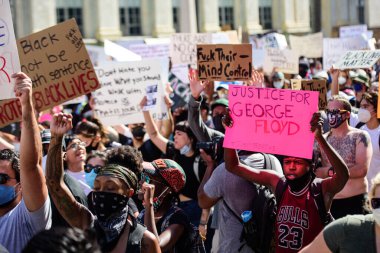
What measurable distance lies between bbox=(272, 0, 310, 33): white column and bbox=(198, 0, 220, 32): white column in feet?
16.9

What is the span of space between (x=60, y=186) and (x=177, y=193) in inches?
38.5

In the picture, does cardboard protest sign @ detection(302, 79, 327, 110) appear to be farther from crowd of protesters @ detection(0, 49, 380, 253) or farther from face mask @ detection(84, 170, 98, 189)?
face mask @ detection(84, 170, 98, 189)

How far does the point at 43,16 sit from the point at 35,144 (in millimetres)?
37257

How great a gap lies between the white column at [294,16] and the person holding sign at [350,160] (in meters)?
43.0

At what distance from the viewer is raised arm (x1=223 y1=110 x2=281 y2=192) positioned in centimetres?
532

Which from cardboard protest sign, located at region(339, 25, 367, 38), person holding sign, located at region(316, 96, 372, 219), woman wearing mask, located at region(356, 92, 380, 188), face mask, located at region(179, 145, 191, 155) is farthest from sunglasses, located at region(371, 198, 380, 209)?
cardboard protest sign, located at region(339, 25, 367, 38)

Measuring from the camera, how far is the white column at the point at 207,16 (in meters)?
45.3

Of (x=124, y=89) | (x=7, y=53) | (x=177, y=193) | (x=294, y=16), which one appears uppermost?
(x=294, y=16)

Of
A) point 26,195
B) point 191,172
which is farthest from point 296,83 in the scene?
point 26,195

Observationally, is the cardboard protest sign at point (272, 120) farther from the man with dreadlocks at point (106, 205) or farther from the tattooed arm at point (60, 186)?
the tattooed arm at point (60, 186)

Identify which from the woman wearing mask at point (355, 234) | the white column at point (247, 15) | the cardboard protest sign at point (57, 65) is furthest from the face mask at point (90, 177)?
the white column at point (247, 15)

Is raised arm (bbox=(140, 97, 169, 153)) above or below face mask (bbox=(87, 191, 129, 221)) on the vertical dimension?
below

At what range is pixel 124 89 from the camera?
10188 millimetres

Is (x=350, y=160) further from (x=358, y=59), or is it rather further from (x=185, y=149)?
(x=358, y=59)
